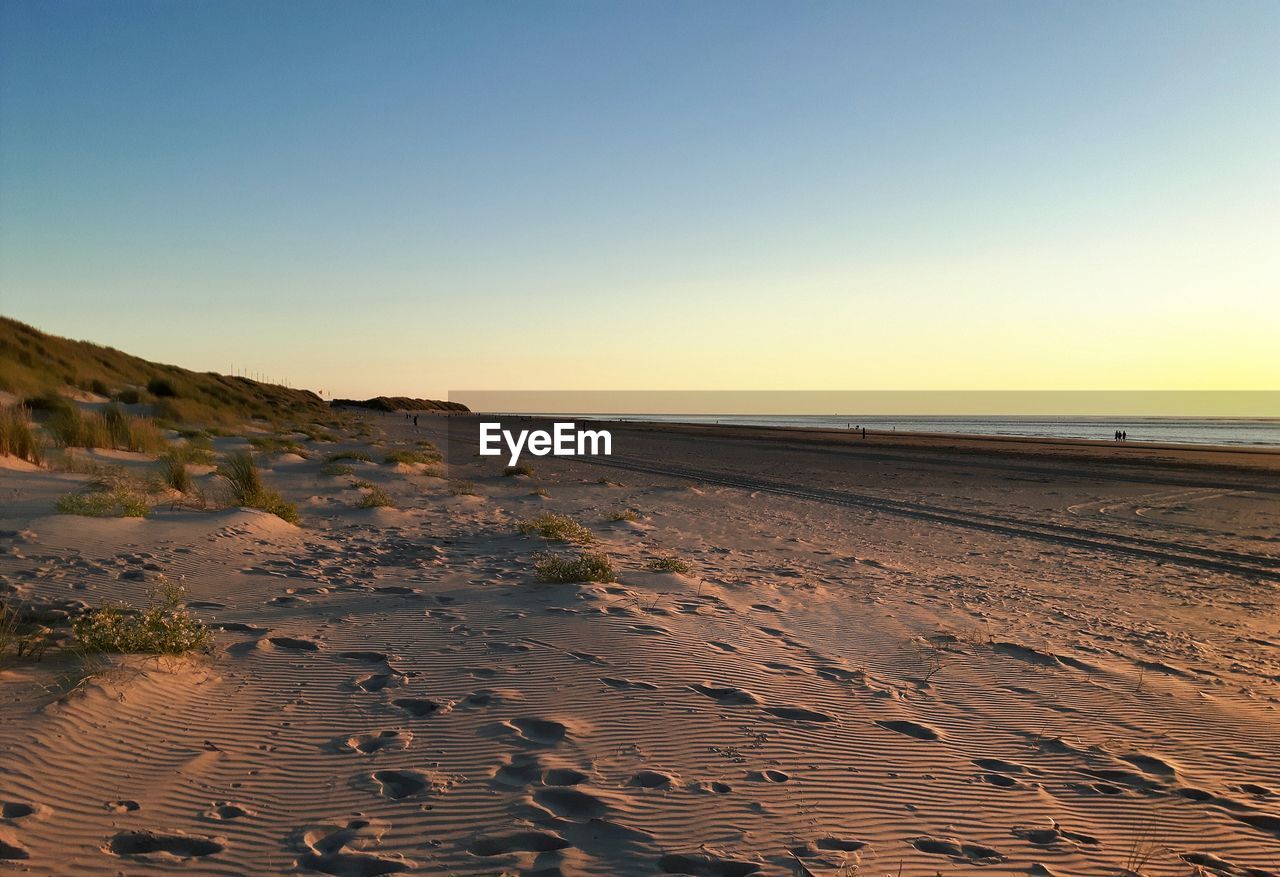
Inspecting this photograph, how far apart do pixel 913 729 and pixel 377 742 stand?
9.99 feet

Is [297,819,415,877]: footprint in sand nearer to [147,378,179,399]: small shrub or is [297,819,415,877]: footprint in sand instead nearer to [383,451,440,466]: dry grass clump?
[383,451,440,466]: dry grass clump

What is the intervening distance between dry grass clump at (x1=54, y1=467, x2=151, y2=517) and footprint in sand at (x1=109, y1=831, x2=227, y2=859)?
632 cm

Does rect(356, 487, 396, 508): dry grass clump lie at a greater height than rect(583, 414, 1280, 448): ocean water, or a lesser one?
lesser

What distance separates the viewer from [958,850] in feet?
10.5

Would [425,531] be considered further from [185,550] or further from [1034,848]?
[1034,848]

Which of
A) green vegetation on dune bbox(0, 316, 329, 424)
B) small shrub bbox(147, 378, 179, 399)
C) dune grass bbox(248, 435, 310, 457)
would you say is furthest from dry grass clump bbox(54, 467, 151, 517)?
small shrub bbox(147, 378, 179, 399)

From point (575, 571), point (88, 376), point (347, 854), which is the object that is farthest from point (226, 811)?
point (88, 376)

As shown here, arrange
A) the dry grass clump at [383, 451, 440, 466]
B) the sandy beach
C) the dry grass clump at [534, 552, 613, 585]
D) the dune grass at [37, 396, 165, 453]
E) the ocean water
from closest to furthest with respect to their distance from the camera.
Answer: the sandy beach < the dry grass clump at [534, 552, 613, 585] < the dune grass at [37, 396, 165, 453] < the dry grass clump at [383, 451, 440, 466] < the ocean water

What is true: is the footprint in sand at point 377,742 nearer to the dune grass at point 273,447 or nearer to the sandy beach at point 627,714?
the sandy beach at point 627,714

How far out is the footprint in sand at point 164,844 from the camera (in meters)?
2.86

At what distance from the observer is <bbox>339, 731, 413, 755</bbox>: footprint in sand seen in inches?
148

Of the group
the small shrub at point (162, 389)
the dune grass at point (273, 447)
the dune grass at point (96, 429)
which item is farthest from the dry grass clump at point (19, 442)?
the small shrub at point (162, 389)

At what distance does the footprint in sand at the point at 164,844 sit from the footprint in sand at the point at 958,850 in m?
2.91

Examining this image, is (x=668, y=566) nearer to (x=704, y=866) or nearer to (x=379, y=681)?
(x=379, y=681)
